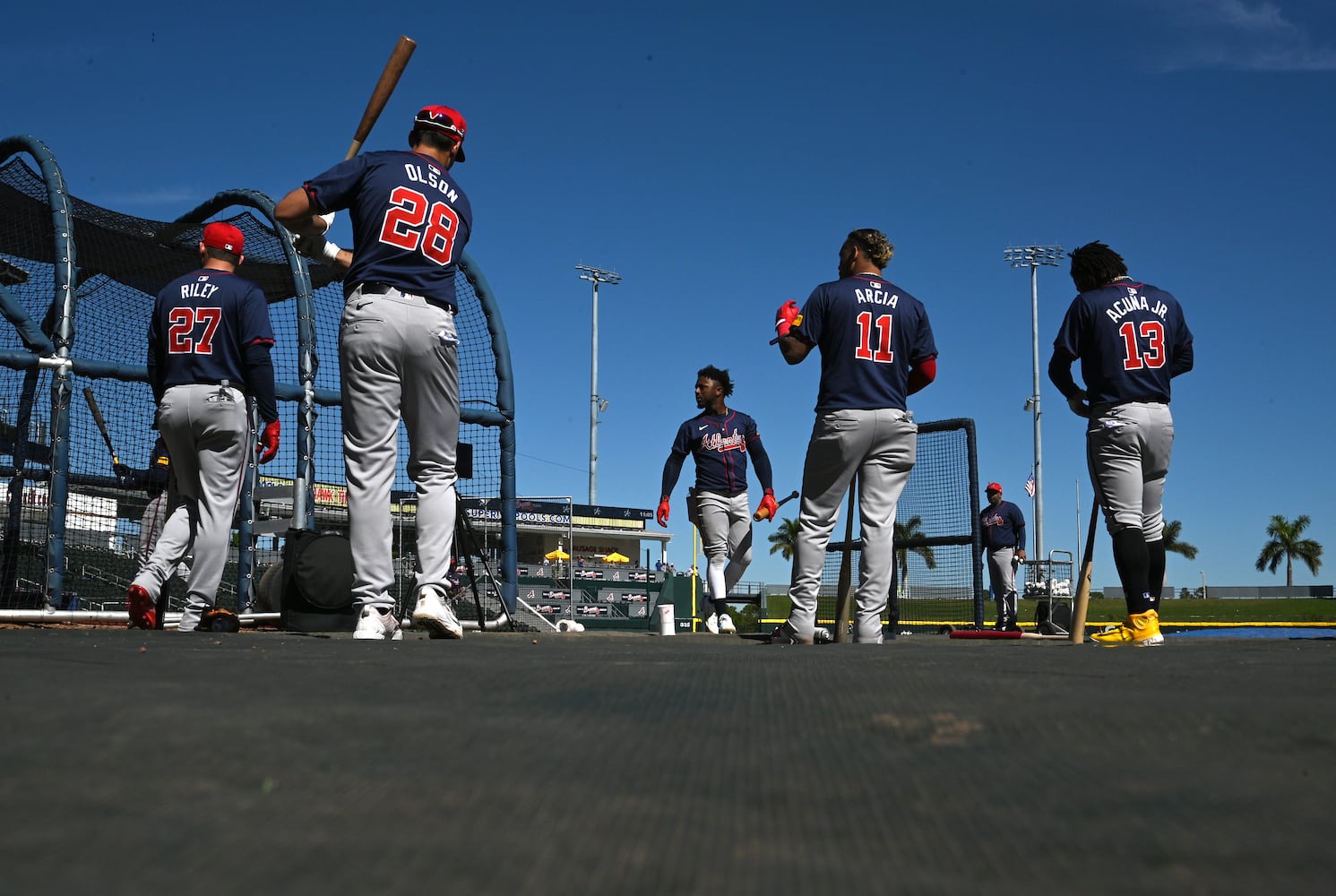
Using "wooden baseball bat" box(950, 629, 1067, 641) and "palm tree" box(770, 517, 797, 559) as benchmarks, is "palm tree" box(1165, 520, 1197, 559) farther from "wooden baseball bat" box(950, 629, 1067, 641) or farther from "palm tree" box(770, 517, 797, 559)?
"wooden baseball bat" box(950, 629, 1067, 641)

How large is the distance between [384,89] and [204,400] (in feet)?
6.24

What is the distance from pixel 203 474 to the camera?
604 cm

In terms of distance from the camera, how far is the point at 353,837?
0.94 m

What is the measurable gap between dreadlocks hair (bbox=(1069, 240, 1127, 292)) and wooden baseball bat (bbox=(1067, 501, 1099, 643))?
1.21 metres

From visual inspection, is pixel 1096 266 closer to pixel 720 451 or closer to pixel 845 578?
pixel 845 578

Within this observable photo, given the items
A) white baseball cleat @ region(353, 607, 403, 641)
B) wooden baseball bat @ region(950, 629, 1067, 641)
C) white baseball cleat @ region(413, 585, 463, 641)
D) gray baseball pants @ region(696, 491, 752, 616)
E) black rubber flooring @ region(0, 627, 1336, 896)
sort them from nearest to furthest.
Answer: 1. black rubber flooring @ region(0, 627, 1336, 896)
2. white baseball cleat @ region(353, 607, 403, 641)
3. white baseball cleat @ region(413, 585, 463, 641)
4. wooden baseball bat @ region(950, 629, 1067, 641)
5. gray baseball pants @ region(696, 491, 752, 616)

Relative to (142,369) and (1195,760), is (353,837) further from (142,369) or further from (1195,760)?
(142,369)

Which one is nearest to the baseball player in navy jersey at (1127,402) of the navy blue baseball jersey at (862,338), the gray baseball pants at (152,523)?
the navy blue baseball jersey at (862,338)

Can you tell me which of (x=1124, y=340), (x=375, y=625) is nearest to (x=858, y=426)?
(x=1124, y=340)

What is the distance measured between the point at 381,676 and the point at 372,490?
8.61 feet

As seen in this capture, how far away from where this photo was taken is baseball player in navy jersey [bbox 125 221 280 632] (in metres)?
5.97

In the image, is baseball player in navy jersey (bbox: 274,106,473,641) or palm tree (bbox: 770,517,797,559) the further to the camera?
palm tree (bbox: 770,517,797,559)

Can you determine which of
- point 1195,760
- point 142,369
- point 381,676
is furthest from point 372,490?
point 142,369

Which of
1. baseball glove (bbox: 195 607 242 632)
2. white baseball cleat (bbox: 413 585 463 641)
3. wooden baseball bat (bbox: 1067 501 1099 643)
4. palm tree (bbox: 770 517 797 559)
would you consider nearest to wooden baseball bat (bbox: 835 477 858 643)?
wooden baseball bat (bbox: 1067 501 1099 643)
